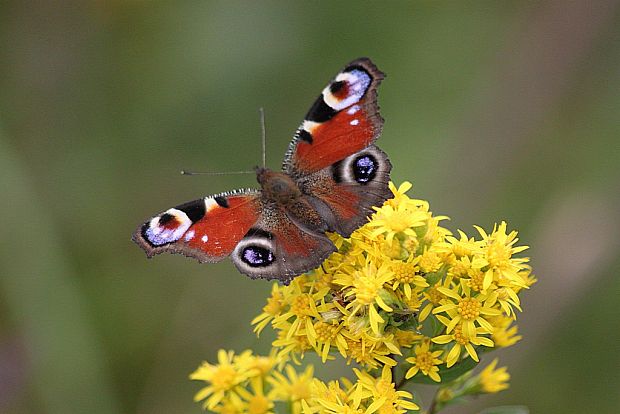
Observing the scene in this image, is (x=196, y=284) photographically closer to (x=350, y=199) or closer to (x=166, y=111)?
(x=166, y=111)

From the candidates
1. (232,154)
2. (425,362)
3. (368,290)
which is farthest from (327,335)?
(232,154)

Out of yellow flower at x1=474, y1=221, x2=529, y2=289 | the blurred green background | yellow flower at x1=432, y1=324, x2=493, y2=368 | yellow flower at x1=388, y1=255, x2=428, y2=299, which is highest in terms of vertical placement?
the blurred green background

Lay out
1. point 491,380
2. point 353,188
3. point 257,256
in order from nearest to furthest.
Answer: point 257,256, point 353,188, point 491,380

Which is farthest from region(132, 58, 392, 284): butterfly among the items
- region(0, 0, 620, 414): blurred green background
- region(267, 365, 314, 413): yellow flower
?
region(0, 0, 620, 414): blurred green background

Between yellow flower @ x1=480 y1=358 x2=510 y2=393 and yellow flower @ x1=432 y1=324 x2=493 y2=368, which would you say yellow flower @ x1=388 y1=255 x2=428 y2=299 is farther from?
yellow flower @ x1=480 y1=358 x2=510 y2=393

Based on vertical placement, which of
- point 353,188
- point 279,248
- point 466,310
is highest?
point 353,188

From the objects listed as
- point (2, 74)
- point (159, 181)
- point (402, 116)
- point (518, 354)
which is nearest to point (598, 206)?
point (518, 354)

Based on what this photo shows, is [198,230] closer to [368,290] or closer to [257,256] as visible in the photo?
[257,256]
